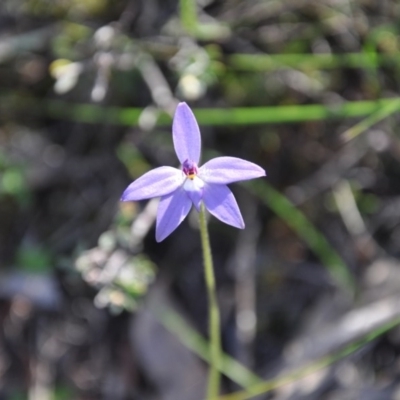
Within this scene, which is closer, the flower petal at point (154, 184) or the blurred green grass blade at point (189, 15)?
the flower petal at point (154, 184)

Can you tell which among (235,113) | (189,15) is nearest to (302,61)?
(235,113)

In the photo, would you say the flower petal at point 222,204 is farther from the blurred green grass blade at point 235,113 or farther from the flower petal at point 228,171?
the blurred green grass blade at point 235,113

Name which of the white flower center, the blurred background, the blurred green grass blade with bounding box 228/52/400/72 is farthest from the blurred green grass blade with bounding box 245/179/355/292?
the white flower center

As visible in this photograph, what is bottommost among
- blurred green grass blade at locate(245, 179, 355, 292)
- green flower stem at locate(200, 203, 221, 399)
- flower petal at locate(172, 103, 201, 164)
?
blurred green grass blade at locate(245, 179, 355, 292)

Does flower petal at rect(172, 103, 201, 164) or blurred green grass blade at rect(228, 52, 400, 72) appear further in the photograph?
blurred green grass blade at rect(228, 52, 400, 72)

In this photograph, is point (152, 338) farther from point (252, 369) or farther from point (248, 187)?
point (248, 187)

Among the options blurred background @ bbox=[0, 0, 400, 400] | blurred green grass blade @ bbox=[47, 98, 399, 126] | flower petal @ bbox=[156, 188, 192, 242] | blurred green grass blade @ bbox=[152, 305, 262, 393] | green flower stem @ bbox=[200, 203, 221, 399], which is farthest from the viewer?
blurred background @ bbox=[0, 0, 400, 400]

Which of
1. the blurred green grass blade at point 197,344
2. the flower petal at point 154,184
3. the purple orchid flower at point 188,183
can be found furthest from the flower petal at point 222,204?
the blurred green grass blade at point 197,344

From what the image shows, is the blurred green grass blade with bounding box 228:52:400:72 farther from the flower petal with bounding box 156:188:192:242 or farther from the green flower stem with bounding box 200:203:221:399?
the flower petal with bounding box 156:188:192:242
